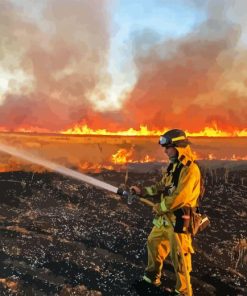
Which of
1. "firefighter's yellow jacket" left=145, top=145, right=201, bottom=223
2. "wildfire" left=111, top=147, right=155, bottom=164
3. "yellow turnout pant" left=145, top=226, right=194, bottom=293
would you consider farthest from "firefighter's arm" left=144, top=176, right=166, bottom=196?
"wildfire" left=111, top=147, right=155, bottom=164

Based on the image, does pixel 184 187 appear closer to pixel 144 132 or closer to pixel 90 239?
pixel 90 239

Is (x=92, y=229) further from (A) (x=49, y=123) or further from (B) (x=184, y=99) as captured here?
(B) (x=184, y=99)

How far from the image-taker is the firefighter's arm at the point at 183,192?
505 cm

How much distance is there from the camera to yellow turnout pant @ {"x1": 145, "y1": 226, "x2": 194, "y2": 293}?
5164 mm

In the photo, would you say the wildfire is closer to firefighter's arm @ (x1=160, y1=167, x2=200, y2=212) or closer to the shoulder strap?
the shoulder strap

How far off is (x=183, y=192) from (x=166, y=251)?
1.07 meters

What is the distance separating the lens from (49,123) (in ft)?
45.1

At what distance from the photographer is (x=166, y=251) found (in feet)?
18.3

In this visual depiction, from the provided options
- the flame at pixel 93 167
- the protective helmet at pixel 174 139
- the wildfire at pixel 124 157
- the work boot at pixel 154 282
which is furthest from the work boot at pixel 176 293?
the wildfire at pixel 124 157

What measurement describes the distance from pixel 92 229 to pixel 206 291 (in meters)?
2.86

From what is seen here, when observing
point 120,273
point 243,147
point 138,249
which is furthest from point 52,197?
point 243,147

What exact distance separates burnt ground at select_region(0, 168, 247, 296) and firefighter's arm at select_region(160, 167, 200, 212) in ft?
4.22

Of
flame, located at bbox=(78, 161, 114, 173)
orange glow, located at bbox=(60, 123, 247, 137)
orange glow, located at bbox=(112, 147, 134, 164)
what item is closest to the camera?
flame, located at bbox=(78, 161, 114, 173)

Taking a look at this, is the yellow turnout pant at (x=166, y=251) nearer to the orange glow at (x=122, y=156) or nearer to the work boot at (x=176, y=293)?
the work boot at (x=176, y=293)
